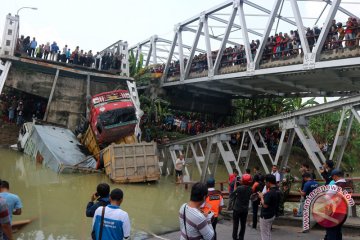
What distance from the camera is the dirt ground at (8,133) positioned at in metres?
19.7

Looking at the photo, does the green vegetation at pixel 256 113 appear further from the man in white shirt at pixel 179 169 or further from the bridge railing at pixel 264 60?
the man in white shirt at pixel 179 169

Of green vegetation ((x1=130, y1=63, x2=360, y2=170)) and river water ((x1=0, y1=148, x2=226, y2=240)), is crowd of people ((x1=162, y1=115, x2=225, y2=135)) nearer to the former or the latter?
green vegetation ((x1=130, y1=63, x2=360, y2=170))

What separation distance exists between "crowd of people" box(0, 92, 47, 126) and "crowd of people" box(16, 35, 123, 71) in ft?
8.96

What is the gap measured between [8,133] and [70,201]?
1165 centimetres

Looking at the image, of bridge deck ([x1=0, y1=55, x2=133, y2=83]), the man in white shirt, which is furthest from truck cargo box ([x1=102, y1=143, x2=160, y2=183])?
bridge deck ([x1=0, y1=55, x2=133, y2=83])

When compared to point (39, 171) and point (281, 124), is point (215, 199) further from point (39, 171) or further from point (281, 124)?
point (39, 171)

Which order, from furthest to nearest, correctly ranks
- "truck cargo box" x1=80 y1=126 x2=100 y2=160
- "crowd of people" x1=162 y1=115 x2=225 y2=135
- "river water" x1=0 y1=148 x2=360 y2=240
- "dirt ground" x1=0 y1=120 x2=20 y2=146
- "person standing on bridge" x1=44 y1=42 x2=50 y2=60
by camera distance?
"crowd of people" x1=162 y1=115 x2=225 y2=135 → "person standing on bridge" x1=44 y1=42 x2=50 y2=60 → "dirt ground" x1=0 y1=120 x2=20 y2=146 → "truck cargo box" x1=80 y1=126 x2=100 y2=160 → "river water" x1=0 y1=148 x2=360 y2=240

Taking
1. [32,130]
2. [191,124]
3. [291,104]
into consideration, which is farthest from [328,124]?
[32,130]

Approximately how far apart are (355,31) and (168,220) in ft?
30.6

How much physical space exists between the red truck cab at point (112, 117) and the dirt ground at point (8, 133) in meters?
6.59

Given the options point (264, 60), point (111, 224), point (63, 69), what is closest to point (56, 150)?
point (63, 69)

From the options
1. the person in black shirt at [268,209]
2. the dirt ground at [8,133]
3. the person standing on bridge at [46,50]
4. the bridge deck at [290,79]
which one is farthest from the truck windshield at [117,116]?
the person in black shirt at [268,209]

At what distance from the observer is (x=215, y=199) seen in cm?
633

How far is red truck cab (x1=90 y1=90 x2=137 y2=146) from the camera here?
15.2 meters
